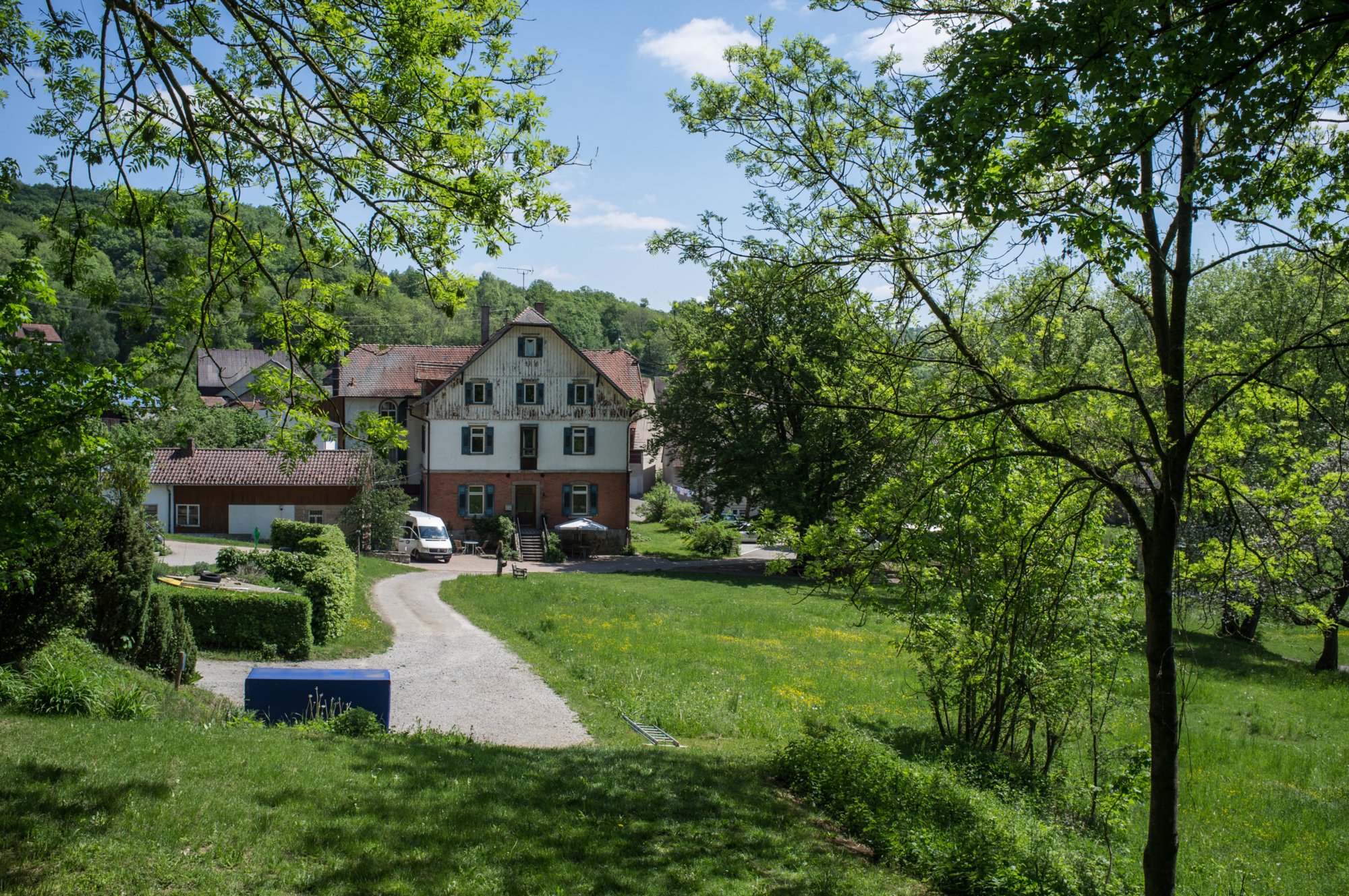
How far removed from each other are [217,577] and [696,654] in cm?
1242

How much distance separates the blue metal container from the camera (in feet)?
39.7

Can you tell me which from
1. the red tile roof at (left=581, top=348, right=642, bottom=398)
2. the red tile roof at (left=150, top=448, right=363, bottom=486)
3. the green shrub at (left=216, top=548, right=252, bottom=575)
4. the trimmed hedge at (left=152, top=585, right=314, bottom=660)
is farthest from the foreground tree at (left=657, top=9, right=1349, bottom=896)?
the red tile roof at (left=581, top=348, right=642, bottom=398)

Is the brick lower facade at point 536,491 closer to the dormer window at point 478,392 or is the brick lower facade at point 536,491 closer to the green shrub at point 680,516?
the dormer window at point 478,392

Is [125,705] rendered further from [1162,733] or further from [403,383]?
[403,383]

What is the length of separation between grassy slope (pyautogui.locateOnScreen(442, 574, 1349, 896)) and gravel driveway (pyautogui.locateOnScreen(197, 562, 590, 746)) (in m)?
0.56

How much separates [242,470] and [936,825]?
38.9 m

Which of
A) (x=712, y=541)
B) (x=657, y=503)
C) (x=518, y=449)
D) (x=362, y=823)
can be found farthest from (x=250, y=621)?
(x=657, y=503)

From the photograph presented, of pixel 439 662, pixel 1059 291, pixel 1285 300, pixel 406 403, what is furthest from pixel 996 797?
pixel 406 403

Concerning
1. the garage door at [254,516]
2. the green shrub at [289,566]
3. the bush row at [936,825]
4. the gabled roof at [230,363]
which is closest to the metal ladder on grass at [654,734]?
the bush row at [936,825]

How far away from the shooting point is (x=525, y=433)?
145 ft

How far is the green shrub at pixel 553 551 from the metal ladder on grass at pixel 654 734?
1081 inches

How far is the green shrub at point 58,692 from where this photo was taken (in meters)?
9.46

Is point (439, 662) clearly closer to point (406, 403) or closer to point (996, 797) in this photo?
point (996, 797)

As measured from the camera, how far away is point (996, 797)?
377 inches
